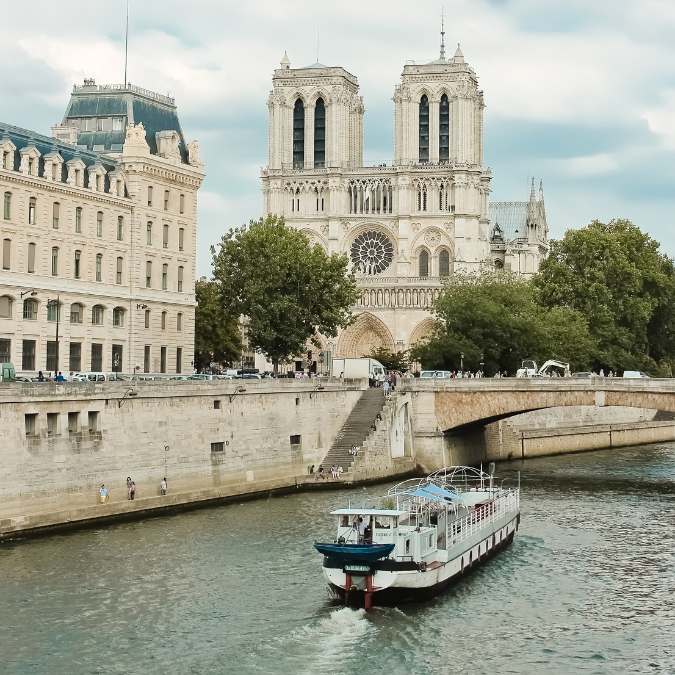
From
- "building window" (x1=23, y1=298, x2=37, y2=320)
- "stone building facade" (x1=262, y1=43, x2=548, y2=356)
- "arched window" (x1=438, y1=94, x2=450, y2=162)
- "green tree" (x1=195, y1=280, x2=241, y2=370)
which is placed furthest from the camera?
"arched window" (x1=438, y1=94, x2=450, y2=162)

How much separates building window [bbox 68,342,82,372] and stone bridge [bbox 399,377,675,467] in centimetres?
1883

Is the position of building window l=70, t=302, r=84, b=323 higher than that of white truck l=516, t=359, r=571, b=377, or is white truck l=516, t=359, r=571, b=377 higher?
building window l=70, t=302, r=84, b=323

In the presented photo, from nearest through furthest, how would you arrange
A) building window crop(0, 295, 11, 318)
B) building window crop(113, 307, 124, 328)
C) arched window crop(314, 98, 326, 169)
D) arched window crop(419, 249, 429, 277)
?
building window crop(0, 295, 11, 318), building window crop(113, 307, 124, 328), arched window crop(419, 249, 429, 277), arched window crop(314, 98, 326, 169)

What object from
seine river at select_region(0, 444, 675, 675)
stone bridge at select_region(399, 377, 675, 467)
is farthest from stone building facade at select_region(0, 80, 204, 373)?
seine river at select_region(0, 444, 675, 675)

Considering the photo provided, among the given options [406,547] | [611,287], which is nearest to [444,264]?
[611,287]

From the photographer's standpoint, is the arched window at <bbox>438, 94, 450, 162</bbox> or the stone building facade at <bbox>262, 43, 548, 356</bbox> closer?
the stone building facade at <bbox>262, 43, 548, 356</bbox>

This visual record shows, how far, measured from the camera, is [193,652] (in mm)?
39062

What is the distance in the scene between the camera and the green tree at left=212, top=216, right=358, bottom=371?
314ft

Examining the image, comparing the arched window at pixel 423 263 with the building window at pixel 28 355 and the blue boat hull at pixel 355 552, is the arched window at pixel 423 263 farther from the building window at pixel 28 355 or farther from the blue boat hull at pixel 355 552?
the blue boat hull at pixel 355 552

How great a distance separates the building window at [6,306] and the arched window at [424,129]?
93.0m

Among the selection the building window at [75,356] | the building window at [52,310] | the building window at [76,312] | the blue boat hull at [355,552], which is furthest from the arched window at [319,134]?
the blue boat hull at [355,552]

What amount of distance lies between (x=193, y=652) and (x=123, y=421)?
22857 millimetres

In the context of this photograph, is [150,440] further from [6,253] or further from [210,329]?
[210,329]

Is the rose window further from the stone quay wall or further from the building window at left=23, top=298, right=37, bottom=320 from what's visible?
the building window at left=23, top=298, right=37, bottom=320
